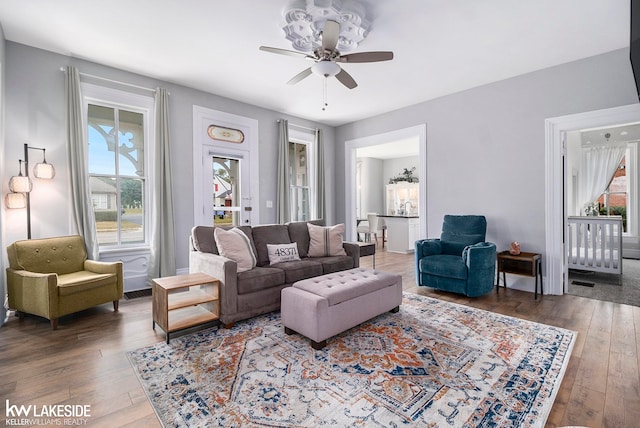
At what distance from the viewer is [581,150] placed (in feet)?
23.1

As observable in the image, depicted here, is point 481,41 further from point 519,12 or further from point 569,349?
point 569,349

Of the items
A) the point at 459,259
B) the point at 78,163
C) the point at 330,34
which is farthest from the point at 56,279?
the point at 459,259

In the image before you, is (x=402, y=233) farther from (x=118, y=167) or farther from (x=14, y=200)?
(x=14, y=200)

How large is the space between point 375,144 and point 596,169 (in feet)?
17.0

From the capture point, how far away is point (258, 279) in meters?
3.10

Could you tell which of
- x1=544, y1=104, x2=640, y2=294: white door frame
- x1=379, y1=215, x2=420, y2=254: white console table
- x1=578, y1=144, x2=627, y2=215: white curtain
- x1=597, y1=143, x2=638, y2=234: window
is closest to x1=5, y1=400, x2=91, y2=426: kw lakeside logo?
x1=544, y1=104, x2=640, y2=294: white door frame

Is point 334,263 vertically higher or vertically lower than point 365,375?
higher

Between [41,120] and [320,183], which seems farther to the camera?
[320,183]

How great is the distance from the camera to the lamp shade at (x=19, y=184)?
3.07m

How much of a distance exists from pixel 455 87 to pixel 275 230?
135 inches

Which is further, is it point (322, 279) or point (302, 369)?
point (322, 279)

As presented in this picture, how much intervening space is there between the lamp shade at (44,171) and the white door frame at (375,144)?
191 inches

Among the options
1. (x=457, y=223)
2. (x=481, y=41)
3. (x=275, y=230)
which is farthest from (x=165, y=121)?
(x=457, y=223)

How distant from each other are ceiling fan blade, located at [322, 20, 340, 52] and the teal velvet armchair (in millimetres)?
2765
